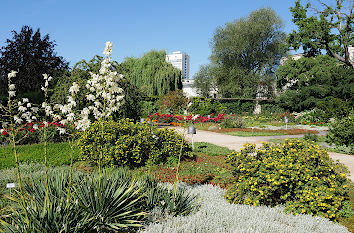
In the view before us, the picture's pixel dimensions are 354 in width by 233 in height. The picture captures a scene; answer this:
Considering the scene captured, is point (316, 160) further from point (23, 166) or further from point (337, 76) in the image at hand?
point (337, 76)

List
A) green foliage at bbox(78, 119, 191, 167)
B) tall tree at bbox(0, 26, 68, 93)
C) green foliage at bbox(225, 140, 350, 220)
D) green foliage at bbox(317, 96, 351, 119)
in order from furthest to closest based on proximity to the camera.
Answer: green foliage at bbox(317, 96, 351, 119), tall tree at bbox(0, 26, 68, 93), green foliage at bbox(78, 119, 191, 167), green foliage at bbox(225, 140, 350, 220)

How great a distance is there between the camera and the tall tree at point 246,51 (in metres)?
32.0

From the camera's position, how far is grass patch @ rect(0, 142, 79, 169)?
7.34 m

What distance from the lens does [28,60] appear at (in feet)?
55.3

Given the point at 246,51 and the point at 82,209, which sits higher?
the point at 246,51

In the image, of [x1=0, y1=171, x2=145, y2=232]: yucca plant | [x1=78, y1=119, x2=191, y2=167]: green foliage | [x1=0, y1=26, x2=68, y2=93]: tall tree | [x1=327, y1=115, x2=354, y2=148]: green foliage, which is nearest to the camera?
[x1=0, y1=171, x2=145, y2=232]: yucca plant

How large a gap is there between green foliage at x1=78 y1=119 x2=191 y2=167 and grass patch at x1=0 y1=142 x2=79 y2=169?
0.86 meters

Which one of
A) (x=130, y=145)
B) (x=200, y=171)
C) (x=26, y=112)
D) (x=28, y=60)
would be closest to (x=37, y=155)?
(x=130, y=145)

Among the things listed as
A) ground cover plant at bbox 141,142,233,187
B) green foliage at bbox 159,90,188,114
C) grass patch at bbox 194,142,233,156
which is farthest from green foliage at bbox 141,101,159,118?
ground cover plant at bbox 141,142,233,187

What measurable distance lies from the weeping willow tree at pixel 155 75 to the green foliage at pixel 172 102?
20.2ft

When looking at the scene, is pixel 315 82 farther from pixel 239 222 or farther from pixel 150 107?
pixel 239 222

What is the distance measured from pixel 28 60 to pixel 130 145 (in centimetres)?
1341

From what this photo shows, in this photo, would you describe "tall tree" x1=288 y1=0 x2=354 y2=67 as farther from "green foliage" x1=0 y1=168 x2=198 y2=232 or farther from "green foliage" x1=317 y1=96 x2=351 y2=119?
"green foliage" x1=0 y1=168 x2=198 y2=232

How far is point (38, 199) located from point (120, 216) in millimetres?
1079
